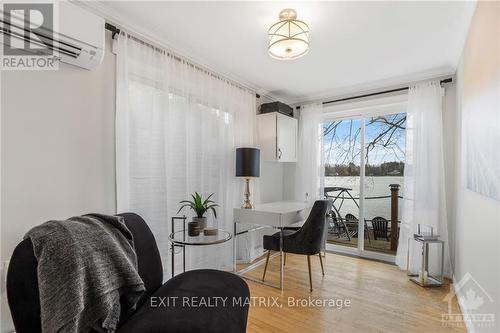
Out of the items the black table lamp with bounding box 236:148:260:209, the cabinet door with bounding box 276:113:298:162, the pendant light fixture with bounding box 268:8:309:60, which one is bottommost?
the black table lamp with bounding box 236:148:260:209

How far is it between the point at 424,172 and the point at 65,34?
3.70 metres

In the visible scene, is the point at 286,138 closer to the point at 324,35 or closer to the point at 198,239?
the point at 324,35

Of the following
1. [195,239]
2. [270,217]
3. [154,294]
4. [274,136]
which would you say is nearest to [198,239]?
[195,239]

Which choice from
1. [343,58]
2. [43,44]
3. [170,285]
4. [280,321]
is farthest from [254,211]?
[43,44]

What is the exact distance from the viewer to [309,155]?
3.94 m

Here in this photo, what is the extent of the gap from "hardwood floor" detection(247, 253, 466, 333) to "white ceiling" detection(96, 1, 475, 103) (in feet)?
8.06

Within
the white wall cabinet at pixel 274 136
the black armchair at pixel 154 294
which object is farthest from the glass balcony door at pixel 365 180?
the black armchair at pixel 154 294

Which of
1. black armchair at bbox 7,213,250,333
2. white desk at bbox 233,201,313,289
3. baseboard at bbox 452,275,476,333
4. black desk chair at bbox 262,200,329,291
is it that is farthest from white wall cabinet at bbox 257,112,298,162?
baseboard at bbox 452,275,476,333

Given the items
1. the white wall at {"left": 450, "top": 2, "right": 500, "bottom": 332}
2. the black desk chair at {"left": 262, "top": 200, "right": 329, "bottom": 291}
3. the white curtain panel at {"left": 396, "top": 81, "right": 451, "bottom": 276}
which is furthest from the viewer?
the white curtain panel at {"left": 396, "top": 81, "right": 451, "bottom": 276}

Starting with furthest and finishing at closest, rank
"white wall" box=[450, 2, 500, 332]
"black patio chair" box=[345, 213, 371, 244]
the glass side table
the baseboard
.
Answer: "black patio chair" box=[345, 213, 371, 244], the glass side table, the baseboard, "white wall" box=[450, 2, 500, 332]

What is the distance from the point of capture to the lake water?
3.60m

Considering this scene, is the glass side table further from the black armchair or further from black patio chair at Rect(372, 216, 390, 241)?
black patio chair at Rect(372, 216, 390, 241)

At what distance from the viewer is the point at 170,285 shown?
1622 mm

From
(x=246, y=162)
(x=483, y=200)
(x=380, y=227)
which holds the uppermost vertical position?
(x=246, y=162)
